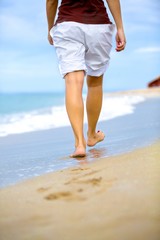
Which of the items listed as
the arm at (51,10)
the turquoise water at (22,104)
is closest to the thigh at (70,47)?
the arm at (51,10)

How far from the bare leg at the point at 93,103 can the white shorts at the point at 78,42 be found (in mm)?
229

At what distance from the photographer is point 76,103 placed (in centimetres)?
207

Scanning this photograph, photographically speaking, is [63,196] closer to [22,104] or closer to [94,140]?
[94,140]

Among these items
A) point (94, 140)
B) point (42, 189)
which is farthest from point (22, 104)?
point (42, 189)

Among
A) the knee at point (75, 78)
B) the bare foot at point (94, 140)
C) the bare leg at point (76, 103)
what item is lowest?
the bare foot at point (94, 140)

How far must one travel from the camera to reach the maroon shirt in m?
2.07

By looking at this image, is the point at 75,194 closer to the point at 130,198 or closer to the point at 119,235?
the point at 130,198

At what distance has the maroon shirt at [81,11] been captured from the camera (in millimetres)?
2074

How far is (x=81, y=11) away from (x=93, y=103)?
55 cm

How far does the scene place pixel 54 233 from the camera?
90 centimetres

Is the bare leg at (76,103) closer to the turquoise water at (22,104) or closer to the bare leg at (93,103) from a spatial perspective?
the bare leg at (93,103)

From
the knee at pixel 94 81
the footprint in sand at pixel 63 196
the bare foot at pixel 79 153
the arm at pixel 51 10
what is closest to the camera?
the footprint in sand at pixel 63 196

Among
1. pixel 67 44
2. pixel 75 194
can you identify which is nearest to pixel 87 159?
pixel 67 44

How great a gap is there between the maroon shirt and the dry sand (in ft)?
2.87
